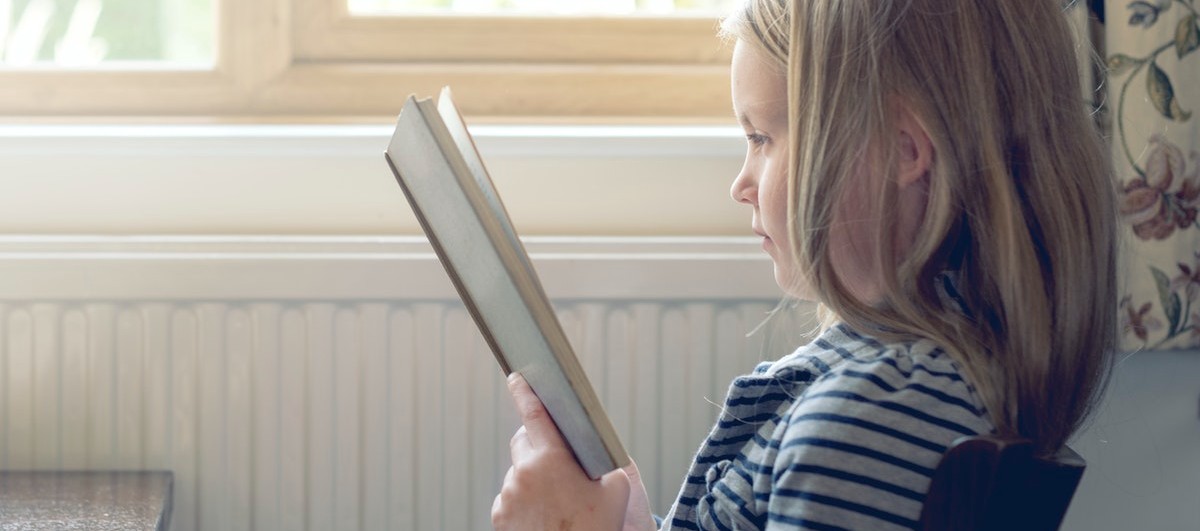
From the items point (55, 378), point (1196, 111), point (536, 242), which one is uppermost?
point (1196, 111)

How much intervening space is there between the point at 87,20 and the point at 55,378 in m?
0.47

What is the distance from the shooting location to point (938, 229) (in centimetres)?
77

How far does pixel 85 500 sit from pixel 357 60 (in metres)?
0.64

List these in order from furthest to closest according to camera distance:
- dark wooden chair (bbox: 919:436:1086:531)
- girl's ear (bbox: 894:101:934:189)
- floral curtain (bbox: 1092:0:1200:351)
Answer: floral curtain (bbox: 1092:0:1200:351) → girl's ear (bbox: 894:101:934:189) → dark wooden chair (bbox: 919:436:1086:531)

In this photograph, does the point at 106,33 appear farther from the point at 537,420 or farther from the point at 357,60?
the point at 537,420

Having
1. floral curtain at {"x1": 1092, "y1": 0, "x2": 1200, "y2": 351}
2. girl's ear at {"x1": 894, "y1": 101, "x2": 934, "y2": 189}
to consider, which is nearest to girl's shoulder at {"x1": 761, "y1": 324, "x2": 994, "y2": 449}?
girl's ear at {"x1": 894, "y1": 101, "x2": 934, "y2": 189}

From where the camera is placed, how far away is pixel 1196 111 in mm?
1325

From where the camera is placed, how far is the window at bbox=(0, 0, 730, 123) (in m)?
1.58

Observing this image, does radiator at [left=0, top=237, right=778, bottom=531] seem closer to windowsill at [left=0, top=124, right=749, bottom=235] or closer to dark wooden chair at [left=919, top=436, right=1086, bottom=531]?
windowsill at [left=0, top=124, right=749, bottom=235]

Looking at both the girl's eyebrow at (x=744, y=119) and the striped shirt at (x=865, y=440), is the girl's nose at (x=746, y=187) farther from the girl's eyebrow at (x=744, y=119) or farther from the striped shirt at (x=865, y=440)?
the striped shirt at (x=865, y=440)

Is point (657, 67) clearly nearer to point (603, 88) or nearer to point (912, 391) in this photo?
point (603, 88)

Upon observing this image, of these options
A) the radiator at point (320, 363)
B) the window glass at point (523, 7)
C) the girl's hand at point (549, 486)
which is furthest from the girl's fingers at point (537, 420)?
the window glass at point (523, 7)

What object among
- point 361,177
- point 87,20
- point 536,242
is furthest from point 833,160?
point 87,20

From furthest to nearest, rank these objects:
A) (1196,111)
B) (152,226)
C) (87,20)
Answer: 1. (87,20)
2. (152,226)
3. (1196,111)
